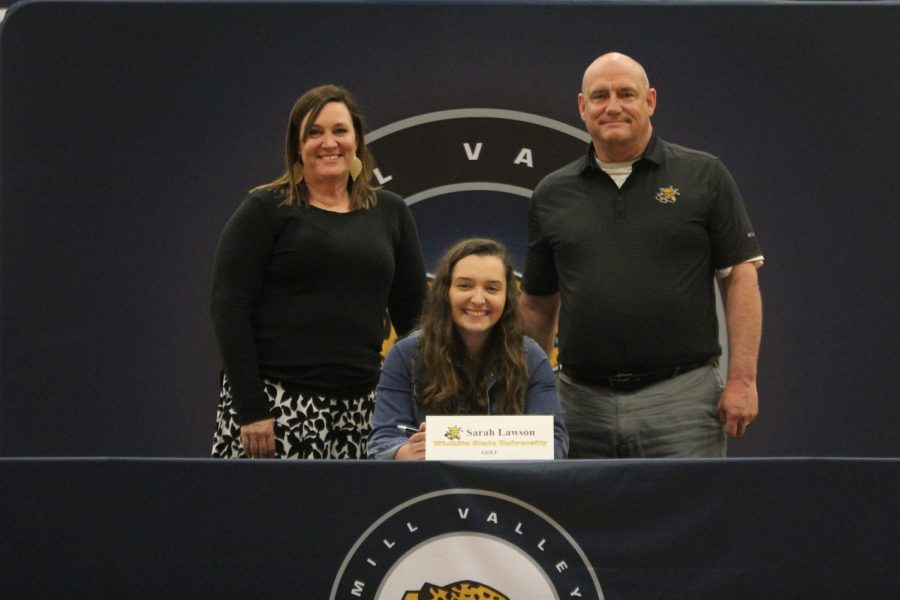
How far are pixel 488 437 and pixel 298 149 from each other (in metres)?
1.04

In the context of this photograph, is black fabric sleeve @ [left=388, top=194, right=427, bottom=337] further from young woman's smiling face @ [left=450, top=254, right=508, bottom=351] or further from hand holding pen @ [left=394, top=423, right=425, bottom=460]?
hand holding pen @ [left=394, top=423, right=425, bottom=460]

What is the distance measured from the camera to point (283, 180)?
2811 mm

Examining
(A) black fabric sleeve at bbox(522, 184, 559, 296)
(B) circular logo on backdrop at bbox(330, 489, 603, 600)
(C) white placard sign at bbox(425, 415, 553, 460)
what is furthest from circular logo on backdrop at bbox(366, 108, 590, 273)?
(B) circular logo on backdrop at bbox(330, 489, 603, 600)

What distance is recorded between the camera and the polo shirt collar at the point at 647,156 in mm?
2846

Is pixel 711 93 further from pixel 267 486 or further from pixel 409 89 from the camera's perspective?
pixel 267 486

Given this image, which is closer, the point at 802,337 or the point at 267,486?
the point at 267,486

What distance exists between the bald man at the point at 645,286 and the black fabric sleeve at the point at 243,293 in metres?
0.68

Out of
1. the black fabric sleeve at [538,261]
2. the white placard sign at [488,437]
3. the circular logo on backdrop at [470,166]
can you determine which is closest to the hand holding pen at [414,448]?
the white placard sign at [488,437]

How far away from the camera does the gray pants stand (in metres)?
2.77

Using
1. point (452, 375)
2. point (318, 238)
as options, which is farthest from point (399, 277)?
point (452, 375)

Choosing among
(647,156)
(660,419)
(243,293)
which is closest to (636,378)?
(660,419)

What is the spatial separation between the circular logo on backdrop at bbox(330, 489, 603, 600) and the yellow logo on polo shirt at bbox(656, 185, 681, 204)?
106cm

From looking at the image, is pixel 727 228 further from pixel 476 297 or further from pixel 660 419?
pixel 476 297

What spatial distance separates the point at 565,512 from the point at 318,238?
1019 millimetres
